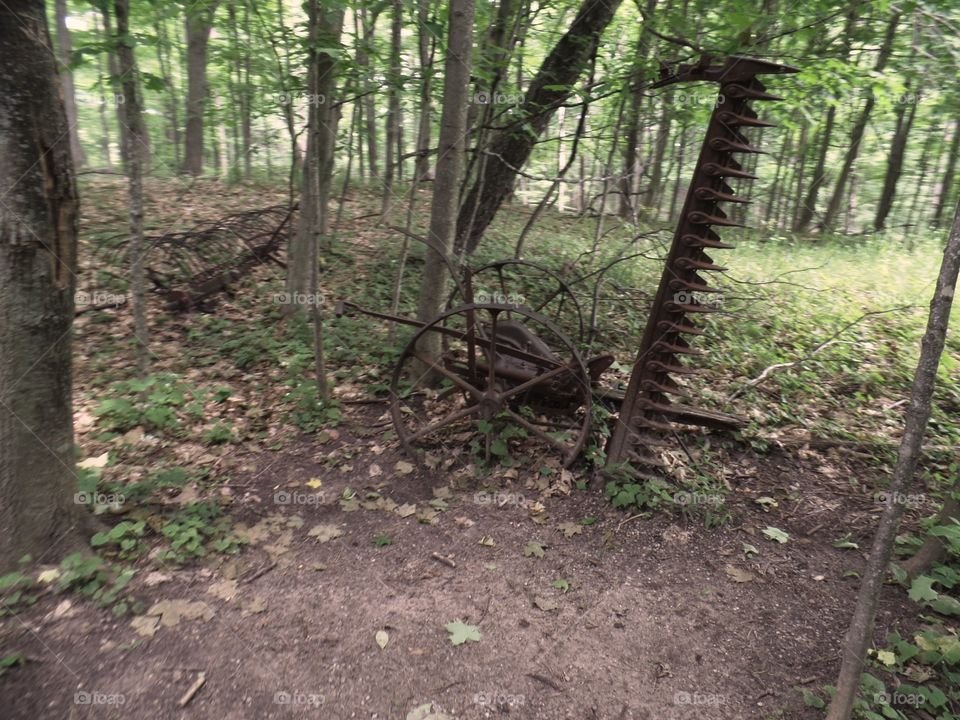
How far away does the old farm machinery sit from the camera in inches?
155

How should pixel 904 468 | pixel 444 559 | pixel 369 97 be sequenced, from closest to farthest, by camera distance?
pixel 904 468, pixel 444 559, pixel 369 97

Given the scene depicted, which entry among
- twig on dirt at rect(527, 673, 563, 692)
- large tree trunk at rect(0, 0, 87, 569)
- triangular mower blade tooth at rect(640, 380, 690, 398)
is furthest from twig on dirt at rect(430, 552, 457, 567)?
large tree trunk at rect(0, 0, 87, 569)

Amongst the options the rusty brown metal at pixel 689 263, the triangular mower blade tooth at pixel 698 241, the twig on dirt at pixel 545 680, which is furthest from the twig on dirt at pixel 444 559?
the triangular mower blade tooth at pixel 698 241

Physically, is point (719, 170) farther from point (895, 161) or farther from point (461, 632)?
point (895, 161)

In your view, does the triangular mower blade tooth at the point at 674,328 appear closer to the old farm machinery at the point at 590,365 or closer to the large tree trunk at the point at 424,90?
the old farm machinery at the point at 590,365

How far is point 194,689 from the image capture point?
9.06 ft

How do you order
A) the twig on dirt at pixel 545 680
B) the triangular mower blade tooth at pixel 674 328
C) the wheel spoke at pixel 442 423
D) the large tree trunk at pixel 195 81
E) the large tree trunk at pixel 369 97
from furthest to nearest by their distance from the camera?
the large tree trunk at pixel 195 81 < the large tree trunk at pixel 369 97 < the wheel spoke at pixel 442 423 < the triangular mower blade tooth at pixel 674 328 < the twig on dirt at pixel 545 680

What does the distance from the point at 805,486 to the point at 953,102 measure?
6.58m

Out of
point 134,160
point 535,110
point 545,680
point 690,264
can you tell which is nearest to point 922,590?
point 545,680

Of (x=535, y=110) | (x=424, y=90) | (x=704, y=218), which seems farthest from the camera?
(x=535, y=110)

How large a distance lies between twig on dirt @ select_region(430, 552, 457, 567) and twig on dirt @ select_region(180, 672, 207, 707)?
1554 millimetres

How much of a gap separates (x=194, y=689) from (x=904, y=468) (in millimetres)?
3445

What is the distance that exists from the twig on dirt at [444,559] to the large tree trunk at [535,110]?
3.32 meters

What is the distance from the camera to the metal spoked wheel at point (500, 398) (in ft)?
15.4
